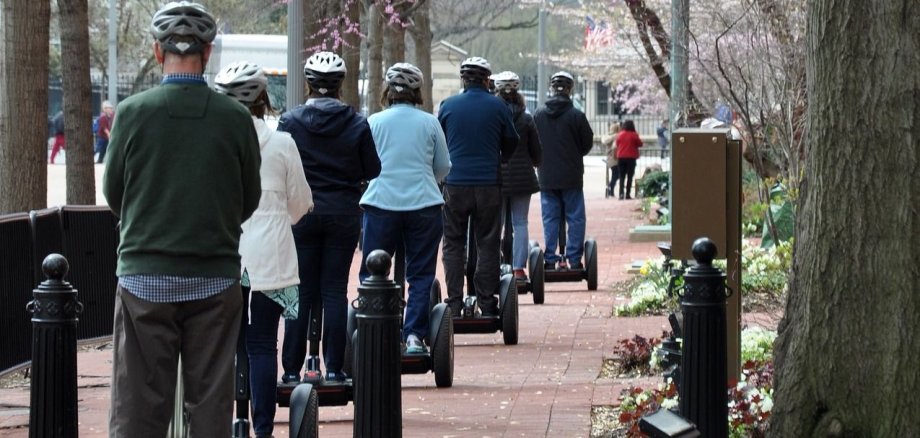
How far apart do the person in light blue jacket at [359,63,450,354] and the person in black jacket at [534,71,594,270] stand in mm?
4898

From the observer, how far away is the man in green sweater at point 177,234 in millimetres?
5094

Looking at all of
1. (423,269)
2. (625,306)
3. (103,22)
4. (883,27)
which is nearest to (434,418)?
(423,269)

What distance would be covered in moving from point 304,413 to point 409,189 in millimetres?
2757

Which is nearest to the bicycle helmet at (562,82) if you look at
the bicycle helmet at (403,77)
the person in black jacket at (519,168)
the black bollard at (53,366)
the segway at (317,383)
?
the person in black jacket at (519,168)

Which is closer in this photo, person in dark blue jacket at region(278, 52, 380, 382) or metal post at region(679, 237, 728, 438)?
metal post at region(679, 237, 728, 438)

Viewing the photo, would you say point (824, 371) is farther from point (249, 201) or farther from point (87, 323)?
point (87, 323)

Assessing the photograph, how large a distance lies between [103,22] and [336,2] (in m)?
36.7

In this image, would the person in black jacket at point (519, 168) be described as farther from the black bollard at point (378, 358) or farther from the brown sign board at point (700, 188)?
the black bollard at point (378, 358)

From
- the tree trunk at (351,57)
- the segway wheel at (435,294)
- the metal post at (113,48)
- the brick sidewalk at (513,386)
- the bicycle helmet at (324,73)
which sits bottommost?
the brick sidewalk at (513,386)

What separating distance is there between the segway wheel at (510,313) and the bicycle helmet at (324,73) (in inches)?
125

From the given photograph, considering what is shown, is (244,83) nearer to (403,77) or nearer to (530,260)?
(403,77)

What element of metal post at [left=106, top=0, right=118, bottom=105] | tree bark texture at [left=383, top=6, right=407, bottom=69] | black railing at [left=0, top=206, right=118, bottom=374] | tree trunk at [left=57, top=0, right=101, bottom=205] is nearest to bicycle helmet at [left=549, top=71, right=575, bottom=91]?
tree trunk at [left=57, top=0, right=101, bottom=205]

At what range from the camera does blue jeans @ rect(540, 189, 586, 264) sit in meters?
14.2

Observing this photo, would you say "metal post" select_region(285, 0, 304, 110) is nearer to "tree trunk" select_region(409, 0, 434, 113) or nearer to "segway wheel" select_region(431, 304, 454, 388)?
"segway wheel" select_region(431, 304, 454, 388)
